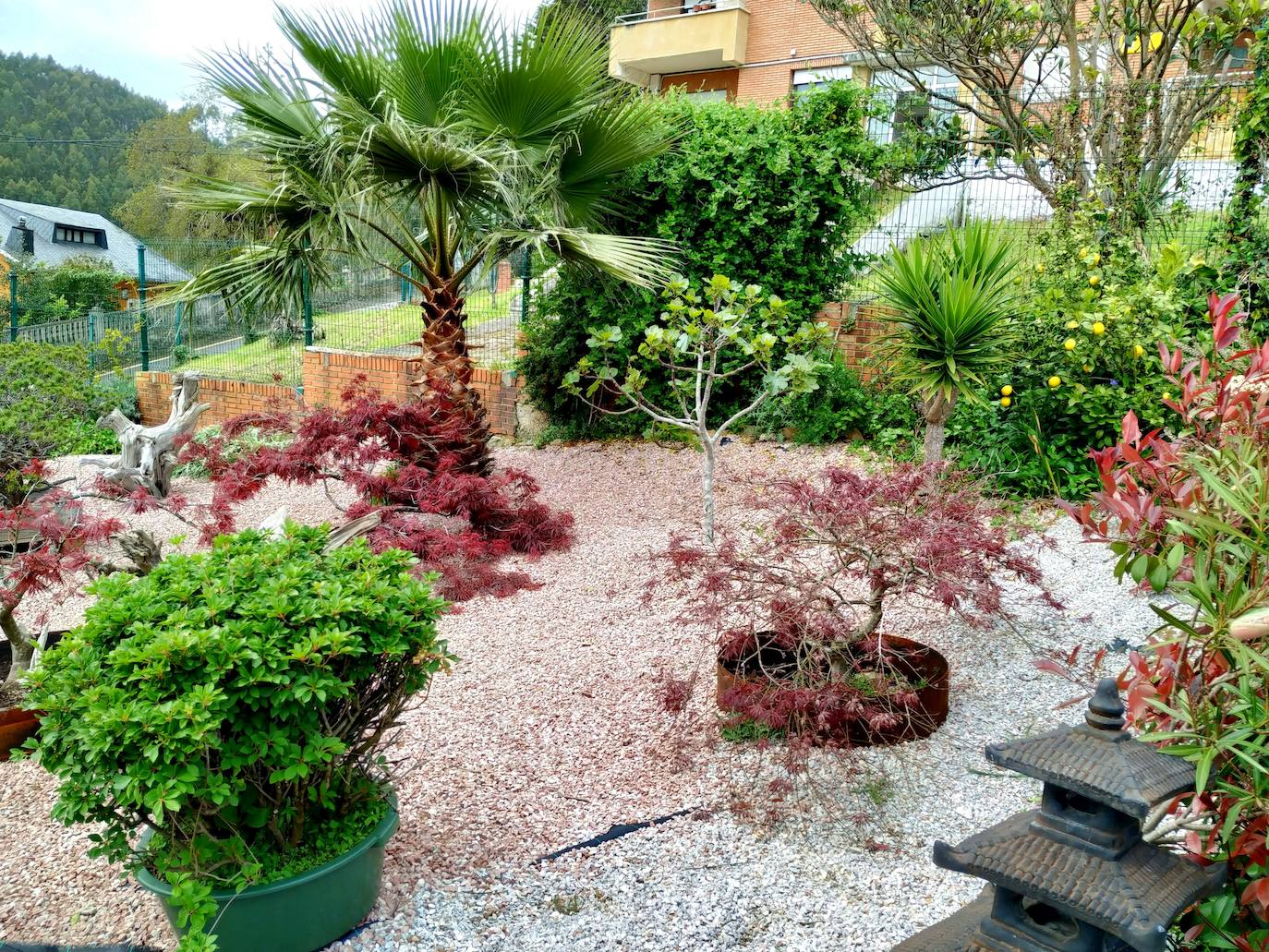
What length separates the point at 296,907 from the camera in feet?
8.45

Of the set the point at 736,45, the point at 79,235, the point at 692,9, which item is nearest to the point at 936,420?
the point at 736,45

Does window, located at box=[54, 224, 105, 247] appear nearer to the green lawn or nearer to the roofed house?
the roofed house

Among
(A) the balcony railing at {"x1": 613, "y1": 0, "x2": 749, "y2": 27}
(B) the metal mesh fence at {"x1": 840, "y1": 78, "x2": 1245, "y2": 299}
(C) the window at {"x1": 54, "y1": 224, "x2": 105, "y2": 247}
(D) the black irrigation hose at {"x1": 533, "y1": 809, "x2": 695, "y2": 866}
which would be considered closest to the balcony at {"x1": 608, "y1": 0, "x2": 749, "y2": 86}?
(A) the balcony railing at {"x1": 613, "y1": 0, "x2": 749, "y2": 27}

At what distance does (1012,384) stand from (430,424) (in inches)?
178

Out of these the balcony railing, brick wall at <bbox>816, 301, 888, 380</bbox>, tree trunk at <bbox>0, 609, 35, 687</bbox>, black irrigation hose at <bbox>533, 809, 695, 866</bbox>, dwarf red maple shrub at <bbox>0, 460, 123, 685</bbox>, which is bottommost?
black irrigation hose at <bbox>533, 809, 695, 866</bbox>

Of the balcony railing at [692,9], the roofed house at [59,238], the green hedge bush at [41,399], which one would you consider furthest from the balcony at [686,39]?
the roofed house at [59,238]

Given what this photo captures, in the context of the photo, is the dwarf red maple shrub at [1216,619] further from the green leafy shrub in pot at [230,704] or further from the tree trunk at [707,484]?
the tree trunk at [707,484]

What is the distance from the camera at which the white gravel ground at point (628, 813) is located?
2.85 metres

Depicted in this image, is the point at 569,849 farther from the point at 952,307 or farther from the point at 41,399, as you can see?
the point at 41,399

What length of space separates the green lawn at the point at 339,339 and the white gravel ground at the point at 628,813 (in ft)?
25.1

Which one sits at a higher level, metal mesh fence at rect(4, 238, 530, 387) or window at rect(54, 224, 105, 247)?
window at rect(54, 224, 105, 247)

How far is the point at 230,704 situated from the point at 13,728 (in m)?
2.36

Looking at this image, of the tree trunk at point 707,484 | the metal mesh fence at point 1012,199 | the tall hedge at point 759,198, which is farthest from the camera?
the tall hedge at point 759,198

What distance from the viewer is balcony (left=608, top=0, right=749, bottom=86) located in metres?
20.0
